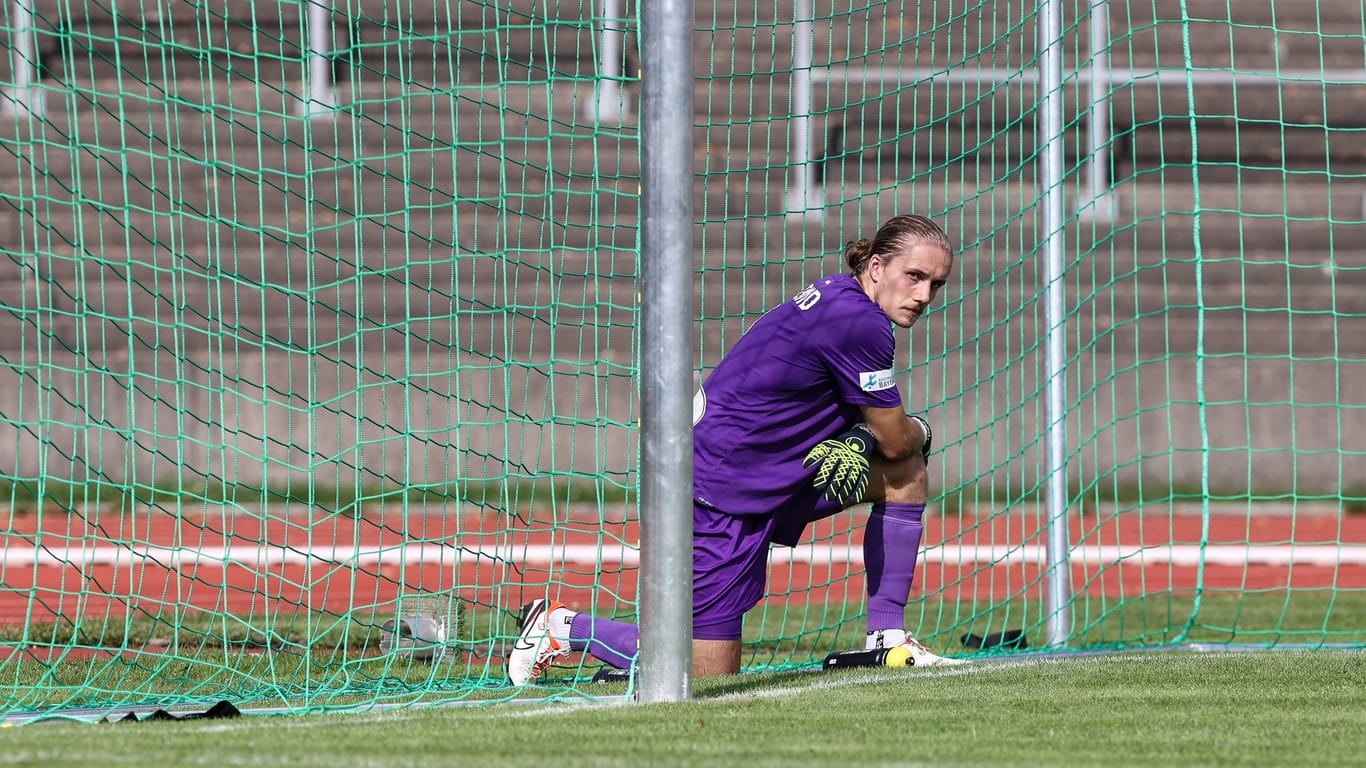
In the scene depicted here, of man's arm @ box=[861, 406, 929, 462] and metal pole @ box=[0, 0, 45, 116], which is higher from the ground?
metal pole @ box=[0, 0, 45, 116]

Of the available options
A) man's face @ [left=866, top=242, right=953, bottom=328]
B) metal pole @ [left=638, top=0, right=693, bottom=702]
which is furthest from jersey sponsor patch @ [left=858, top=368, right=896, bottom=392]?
metal pole @ [left=638, top=0, right=693, bottom=702]

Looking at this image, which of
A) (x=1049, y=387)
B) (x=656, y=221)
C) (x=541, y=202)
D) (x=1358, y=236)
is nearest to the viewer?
(x=656, y=221)

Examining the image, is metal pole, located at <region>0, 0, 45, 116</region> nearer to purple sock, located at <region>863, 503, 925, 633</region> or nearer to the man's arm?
the man's arm

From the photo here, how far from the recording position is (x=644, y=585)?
3.67 meters

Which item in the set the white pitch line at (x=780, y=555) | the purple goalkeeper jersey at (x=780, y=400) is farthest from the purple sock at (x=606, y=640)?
the white pitch line at (x=780, y=555)

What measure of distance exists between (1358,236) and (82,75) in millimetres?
10324

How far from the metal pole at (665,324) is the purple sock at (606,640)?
81cm

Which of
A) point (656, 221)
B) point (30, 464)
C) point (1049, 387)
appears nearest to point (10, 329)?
point (30, 464)

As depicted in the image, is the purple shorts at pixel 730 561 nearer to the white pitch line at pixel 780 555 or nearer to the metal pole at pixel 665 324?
the metal pole at pixel 665 324

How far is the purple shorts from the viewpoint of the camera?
14.8 feet

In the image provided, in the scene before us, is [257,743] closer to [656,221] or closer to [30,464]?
[656,221]

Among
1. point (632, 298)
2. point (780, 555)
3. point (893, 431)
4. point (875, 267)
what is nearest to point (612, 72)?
point (632, 298)

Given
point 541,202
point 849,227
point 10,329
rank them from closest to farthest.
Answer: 1. point 849,227
2. point 541,202
3. point 10,329

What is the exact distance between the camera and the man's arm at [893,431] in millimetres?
4508
